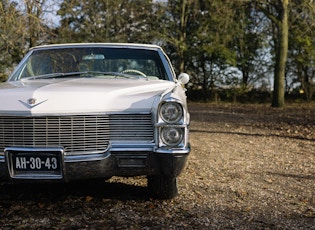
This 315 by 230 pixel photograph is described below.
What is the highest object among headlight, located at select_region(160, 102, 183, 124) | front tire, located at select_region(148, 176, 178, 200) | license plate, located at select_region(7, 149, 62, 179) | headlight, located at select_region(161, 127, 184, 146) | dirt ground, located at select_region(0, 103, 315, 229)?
headlight, located at select_region(160, 102, 183, 124)

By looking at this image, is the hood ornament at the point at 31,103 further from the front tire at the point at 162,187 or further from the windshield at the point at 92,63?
the front tire at the point at 162,187

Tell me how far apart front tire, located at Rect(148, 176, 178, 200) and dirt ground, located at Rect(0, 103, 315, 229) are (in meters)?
0.08

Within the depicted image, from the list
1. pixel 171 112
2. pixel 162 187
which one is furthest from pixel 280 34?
pixel 171 112

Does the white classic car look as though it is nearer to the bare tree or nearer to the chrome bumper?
the chrome bumper

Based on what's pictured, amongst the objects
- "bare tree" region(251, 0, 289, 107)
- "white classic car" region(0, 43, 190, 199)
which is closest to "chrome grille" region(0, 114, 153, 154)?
"white classic car" region(0, 43, 190, 199)

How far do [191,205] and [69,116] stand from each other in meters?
1.56

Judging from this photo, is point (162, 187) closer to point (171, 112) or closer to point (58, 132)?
point (171, 112)

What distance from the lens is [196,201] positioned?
4219mm

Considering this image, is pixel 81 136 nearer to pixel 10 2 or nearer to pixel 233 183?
pixel 233 183

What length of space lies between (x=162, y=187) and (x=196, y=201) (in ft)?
1.44

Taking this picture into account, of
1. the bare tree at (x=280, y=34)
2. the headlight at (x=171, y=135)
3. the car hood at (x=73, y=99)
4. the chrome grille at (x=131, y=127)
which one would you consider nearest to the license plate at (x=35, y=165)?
the car hood at (x=73, y=99)

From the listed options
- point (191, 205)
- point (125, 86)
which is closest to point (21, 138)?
point (125, 86)

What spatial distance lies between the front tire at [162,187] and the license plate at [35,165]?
1009 millimetres

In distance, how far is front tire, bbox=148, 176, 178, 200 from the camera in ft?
13.1
